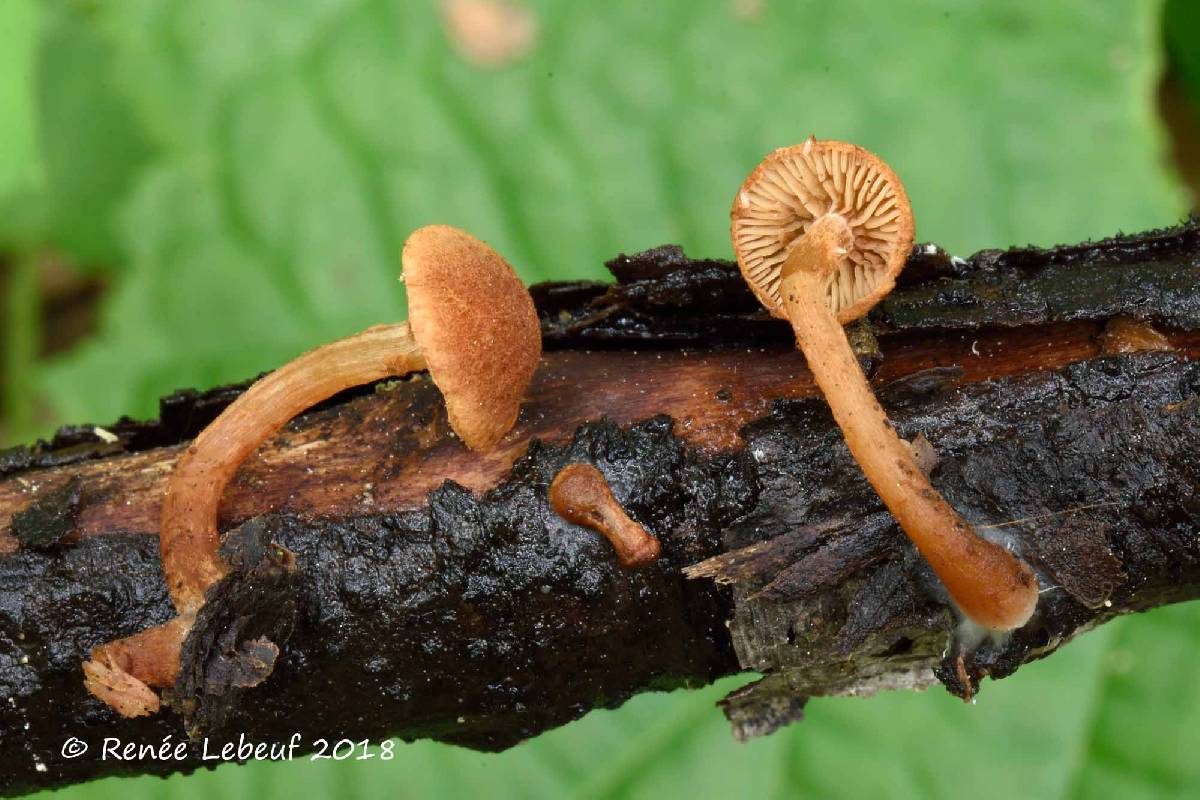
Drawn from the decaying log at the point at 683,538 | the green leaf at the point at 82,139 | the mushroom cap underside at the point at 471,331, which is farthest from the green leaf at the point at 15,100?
the green leaf at the point at 82,139

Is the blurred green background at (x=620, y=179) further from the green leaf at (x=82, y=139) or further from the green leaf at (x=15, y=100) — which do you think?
the green leaf at (x=15, y=100)

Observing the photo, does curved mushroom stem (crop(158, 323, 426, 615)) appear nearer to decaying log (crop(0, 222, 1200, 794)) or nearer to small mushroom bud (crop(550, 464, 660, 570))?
decaying log (crop(0, 222, 1200, 794))

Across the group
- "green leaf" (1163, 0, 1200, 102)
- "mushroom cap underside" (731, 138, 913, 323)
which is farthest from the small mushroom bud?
"green leaf" (1163, 0, 1200, 102)

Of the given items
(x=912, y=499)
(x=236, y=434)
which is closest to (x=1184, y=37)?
(x=912, y=499)

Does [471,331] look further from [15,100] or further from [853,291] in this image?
[15,100]

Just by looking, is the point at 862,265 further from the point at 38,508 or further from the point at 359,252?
the point at 359,252

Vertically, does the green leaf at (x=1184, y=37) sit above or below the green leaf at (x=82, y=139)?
below
